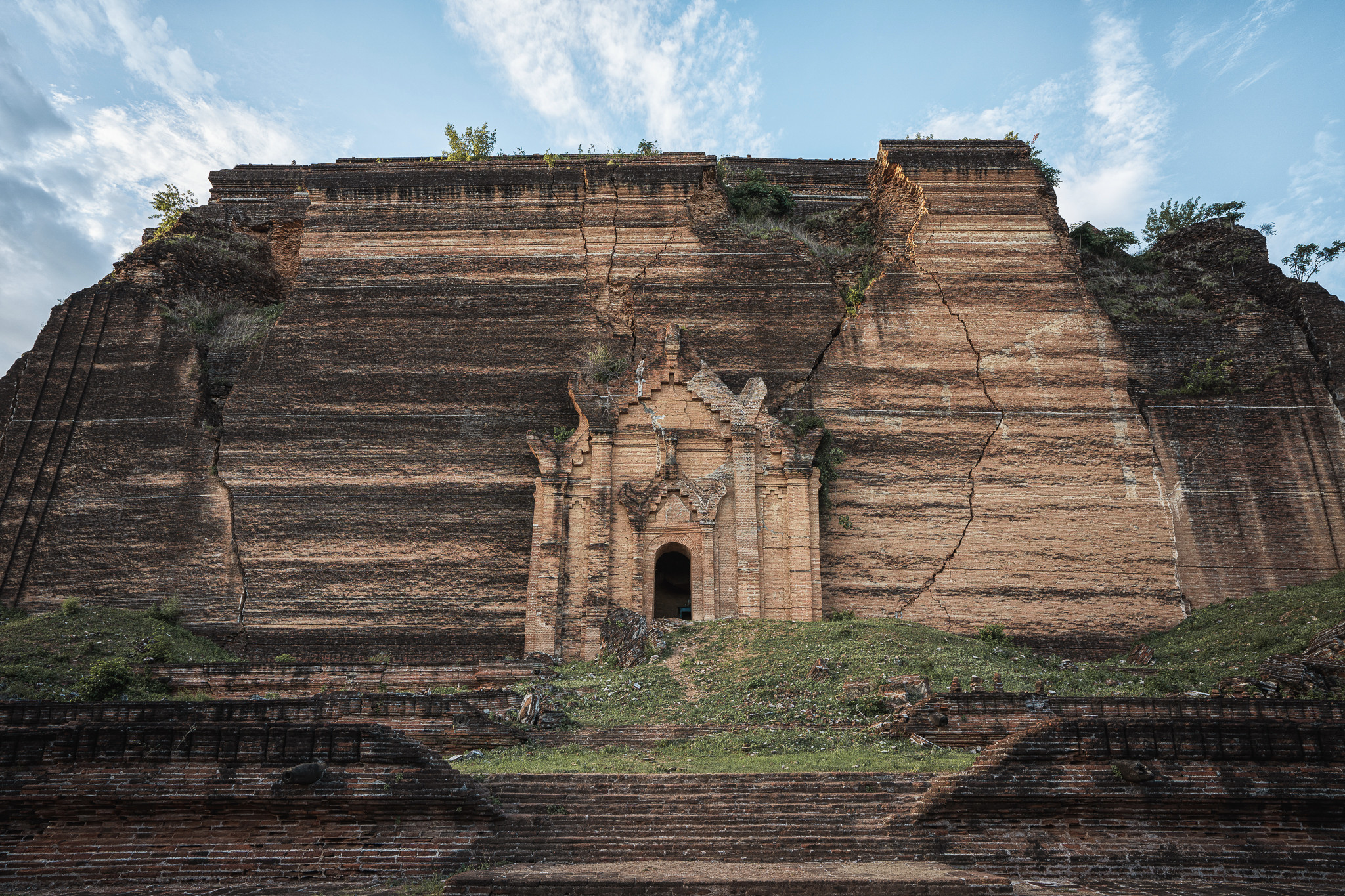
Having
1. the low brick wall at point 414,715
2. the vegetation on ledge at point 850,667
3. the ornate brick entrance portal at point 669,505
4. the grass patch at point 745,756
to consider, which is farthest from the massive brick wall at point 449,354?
the grass patch at point 745,756

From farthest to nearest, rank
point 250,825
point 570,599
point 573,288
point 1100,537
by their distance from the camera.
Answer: point 573,288
point 1100,537
point 570,599
point 250,825

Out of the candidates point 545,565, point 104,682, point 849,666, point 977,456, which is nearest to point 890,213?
point 977,456

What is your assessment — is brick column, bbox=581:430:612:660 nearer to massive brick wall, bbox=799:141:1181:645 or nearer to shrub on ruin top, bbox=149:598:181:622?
massive brick wall, bbox=799:141:1181:645

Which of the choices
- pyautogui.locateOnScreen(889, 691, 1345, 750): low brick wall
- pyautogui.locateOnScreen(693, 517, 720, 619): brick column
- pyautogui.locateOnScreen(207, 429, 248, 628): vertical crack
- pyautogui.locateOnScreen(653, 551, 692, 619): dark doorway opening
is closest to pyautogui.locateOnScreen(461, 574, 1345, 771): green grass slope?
pyautogui.locateOnScreen(889, 691, 1345, 750): low brick wall

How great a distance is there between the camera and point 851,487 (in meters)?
17.4

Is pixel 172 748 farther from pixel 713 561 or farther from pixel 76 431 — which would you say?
pixel 76 431

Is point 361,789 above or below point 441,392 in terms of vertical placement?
below

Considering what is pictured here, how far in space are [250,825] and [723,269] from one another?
1477 centimetres

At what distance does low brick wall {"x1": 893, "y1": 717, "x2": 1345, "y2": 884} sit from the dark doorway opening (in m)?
10.3

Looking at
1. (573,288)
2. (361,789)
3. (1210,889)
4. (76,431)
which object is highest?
(573,288)

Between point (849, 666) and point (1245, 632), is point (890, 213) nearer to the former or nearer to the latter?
point (1245, 632)

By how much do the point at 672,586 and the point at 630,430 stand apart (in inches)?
141

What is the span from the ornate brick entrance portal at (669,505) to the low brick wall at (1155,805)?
26.2 feet

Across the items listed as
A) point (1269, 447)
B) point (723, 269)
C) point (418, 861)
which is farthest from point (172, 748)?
point (1269, 447)
